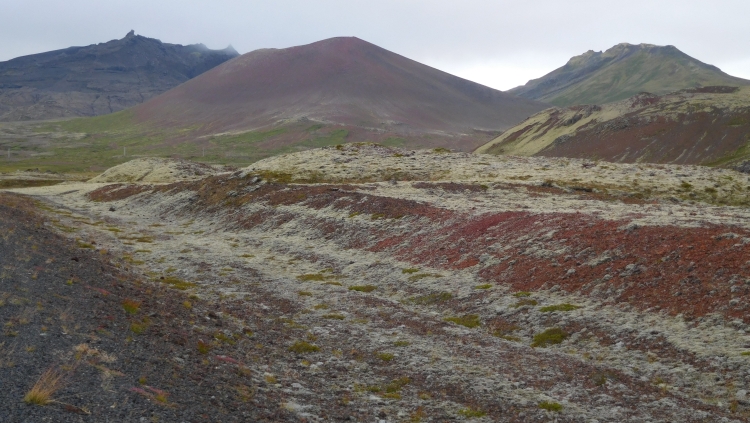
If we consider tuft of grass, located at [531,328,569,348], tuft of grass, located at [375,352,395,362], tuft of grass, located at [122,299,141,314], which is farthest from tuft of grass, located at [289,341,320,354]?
tuft of grass, located at [531,328,569,348]

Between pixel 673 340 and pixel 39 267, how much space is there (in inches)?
1038

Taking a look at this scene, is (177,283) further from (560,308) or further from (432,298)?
(560,308)

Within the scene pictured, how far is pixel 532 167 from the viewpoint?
79812 millimetres

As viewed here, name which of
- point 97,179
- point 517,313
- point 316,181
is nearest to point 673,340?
point 517,313

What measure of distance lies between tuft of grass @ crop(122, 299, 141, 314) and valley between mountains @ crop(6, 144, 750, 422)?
9.7 inches

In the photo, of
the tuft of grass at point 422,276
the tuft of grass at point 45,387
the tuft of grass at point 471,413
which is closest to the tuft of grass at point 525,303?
the tuft of grass at point 422,276

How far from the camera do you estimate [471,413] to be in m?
16.0

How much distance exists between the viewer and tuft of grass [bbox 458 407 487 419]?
15.9 m

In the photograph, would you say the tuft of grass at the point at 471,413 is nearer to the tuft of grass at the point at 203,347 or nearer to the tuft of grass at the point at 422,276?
the tuft of grass at the point at 203,347

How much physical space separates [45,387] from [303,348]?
10.6 metres

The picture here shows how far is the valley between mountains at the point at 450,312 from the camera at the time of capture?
53.5 feet

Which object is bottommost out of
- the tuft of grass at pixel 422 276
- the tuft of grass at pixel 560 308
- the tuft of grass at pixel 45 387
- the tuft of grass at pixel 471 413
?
the tuft of grass at pixel 471 413

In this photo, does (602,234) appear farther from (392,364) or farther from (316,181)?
(316,181)

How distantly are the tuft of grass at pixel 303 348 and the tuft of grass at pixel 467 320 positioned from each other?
7.13 meters
